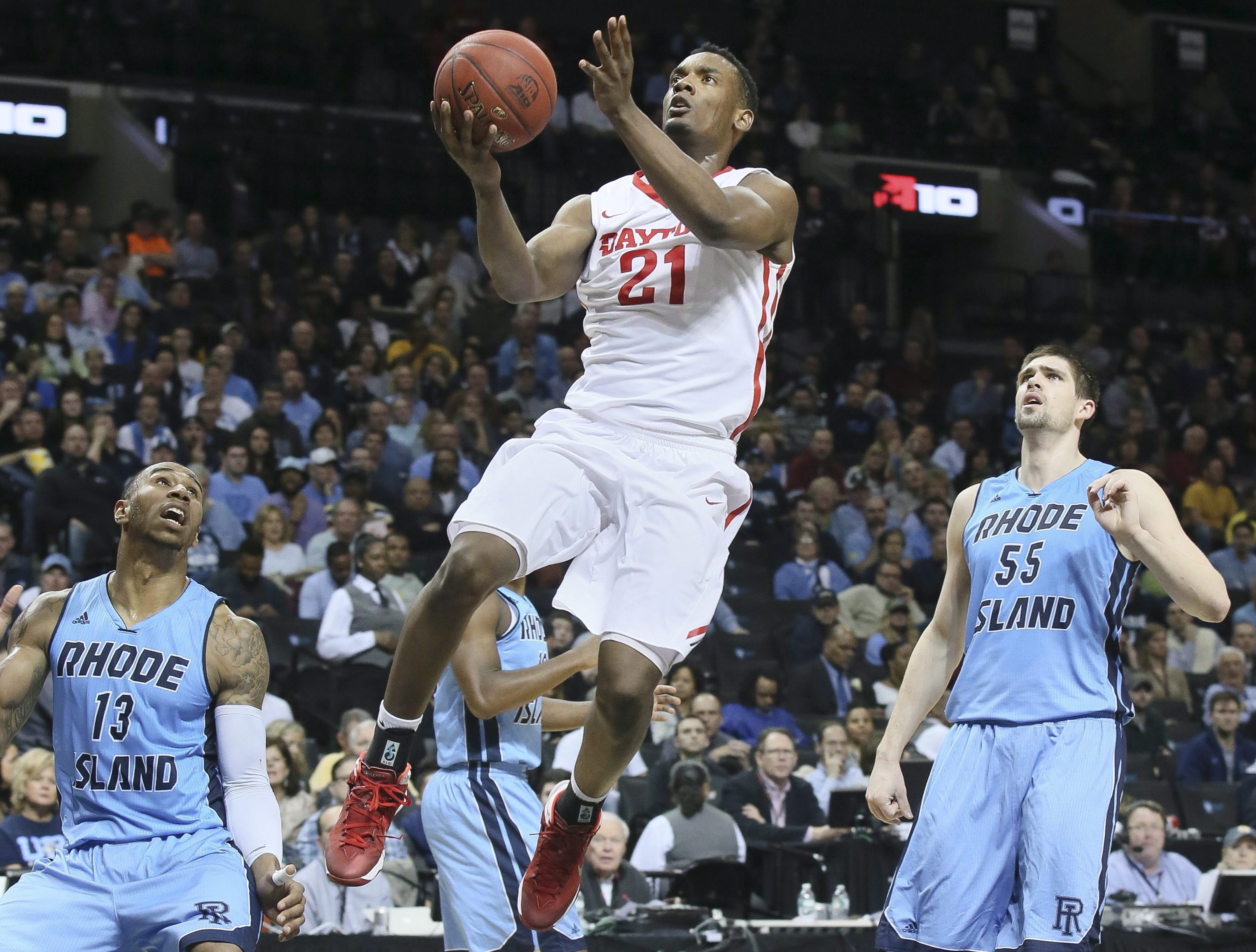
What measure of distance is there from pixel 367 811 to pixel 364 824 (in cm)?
4

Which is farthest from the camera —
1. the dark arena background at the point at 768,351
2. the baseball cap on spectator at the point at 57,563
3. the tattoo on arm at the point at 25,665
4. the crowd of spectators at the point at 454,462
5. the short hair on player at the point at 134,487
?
the crowd of spectators at the point at 454,462

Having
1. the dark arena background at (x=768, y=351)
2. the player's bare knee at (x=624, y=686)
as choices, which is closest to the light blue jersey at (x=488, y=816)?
the dark arena background at (x=768, y=351)

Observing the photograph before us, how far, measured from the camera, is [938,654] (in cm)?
563

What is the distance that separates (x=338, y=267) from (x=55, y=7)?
5047 millimetres

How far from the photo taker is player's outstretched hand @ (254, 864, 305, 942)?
16.4 feet

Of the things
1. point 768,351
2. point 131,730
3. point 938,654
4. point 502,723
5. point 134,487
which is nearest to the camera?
point 131,730

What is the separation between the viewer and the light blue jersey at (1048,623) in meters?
5.15

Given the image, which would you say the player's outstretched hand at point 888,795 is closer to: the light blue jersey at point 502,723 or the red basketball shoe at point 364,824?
the light blue jersey at point 502,723

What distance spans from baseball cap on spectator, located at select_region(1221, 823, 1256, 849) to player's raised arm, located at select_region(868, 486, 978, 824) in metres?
4.23

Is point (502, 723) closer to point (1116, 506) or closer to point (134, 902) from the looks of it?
point (134, 902)

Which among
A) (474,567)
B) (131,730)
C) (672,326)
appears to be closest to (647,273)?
(672,326)

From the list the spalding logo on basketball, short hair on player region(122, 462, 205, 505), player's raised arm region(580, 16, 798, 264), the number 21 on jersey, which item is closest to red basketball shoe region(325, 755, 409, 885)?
short hair on player region(122, 462, 205, 505)

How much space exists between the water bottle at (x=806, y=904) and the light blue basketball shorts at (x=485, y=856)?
8.61ft

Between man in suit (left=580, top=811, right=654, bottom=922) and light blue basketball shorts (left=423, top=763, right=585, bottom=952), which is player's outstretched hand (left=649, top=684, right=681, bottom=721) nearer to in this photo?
light blue basketball shorts (left=423, top=763, right=585, bottom=952)
